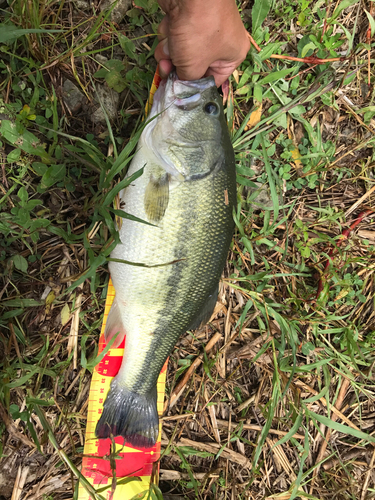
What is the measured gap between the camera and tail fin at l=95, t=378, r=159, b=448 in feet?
7.66

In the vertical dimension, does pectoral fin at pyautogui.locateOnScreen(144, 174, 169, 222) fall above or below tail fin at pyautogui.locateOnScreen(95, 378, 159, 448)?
above

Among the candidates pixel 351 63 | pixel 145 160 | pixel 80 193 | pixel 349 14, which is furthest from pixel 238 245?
pixel 349 14

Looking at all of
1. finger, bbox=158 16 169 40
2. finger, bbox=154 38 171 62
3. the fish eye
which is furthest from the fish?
finger, bbox=158 16 169 40

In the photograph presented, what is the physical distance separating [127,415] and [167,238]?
4.41 feet

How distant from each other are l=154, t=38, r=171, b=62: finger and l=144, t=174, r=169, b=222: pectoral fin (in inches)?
36.6

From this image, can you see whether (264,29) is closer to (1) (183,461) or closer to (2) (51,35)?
(2) (51,35)

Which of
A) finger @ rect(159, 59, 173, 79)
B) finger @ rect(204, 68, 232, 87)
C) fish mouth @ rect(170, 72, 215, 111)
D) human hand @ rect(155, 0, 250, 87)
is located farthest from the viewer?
finger @ rect(204, 68, 232, 87)

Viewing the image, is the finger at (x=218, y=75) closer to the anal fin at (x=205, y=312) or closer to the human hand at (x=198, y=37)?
the human hand at (x=198, y=37)

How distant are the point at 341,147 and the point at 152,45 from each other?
195cm

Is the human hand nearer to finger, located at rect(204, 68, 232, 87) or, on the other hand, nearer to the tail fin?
finger, located at rect(204, 68, 232, 87)

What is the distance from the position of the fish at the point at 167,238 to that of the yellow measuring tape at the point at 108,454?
13 centimetres

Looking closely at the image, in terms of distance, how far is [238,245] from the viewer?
280cm

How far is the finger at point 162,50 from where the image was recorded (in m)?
2.28

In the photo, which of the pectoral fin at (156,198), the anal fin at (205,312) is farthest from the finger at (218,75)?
the anal fin at (205,312)
